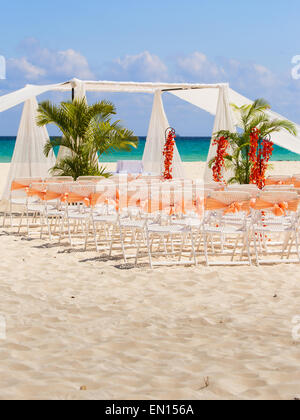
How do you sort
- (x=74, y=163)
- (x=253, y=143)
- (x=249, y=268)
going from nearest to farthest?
1. (x=249, y=268)
2. (x=253, y=143)
3. (x=74, y=163)

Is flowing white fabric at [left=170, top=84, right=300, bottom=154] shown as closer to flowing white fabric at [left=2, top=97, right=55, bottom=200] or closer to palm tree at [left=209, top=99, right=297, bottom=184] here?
palm tree at [left=209, top=99, right=297, bottom=184]

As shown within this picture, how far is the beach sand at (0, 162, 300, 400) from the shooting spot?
10.1ft

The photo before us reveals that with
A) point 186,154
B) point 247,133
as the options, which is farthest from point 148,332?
point 186,154

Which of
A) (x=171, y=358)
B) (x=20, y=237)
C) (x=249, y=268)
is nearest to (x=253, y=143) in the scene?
(x=249, y=268)

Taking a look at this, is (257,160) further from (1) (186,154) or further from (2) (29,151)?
(1) (186,154)

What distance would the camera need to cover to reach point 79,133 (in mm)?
11703

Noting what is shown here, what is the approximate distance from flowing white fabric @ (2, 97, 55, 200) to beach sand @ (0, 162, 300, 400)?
19.4 feet

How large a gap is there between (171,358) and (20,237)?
5.76 metres

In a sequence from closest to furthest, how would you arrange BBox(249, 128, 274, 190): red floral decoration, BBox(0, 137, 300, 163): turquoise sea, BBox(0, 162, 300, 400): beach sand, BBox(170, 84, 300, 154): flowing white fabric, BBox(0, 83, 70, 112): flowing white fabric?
BBox(0, 162, 300, 400): beach sand
BBox(249, 128, 274, 190): red floral decoration
BBox(0, 83, 70, 112): flowing white fabric
BBox(170, 84, 300, 154): flowing white fabric
BBox(0, 137, 300, 163): turquoise sea

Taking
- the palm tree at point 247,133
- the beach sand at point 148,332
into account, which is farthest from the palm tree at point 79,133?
the beach sand at point 148,332

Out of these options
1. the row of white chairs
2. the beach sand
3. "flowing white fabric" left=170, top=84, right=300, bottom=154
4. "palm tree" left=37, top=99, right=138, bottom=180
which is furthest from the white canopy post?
the beach sand
